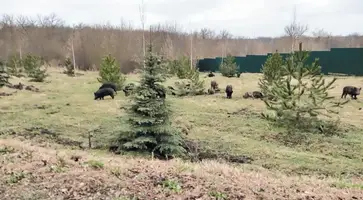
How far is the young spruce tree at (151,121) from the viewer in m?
9.45

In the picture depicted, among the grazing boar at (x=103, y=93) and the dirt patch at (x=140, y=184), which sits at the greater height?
the dirt patch at (x=140, y=184)

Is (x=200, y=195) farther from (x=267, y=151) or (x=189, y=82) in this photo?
(x=189, y=82)

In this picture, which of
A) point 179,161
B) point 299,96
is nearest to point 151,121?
point 179,161

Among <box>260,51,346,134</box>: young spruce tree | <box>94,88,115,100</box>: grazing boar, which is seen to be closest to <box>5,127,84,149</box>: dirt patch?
<box>94,88,115,100</box>: grazing boar

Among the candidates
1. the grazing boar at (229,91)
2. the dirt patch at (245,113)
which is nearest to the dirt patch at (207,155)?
the dirt patch at (245,113)

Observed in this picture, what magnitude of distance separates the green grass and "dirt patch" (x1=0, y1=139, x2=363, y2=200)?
4.19m

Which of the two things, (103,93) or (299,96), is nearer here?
(299,96)

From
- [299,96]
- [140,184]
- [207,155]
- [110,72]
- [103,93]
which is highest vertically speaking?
[110,72]

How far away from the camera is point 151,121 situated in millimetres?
9445

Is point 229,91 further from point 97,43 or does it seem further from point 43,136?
point 97,43

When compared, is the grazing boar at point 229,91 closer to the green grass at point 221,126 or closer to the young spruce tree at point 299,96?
the green grass at point 221,126

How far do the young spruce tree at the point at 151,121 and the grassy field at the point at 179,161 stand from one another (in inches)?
21.7

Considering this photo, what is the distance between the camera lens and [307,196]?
4082mm

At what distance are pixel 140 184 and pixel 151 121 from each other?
526 cm
